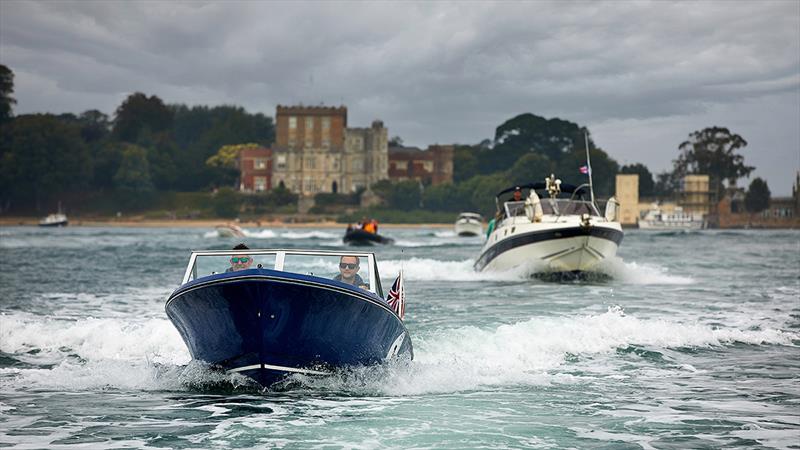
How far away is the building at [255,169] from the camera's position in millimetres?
186375

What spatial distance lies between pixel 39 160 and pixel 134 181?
16.0 meters

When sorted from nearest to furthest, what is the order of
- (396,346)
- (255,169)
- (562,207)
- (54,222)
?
(396,346)
(562,207)
(54,222)
(255,169)

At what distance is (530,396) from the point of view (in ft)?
44.4

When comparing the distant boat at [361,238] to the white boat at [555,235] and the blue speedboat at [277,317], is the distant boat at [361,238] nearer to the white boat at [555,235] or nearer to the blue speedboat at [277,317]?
the white boat at [555,235]

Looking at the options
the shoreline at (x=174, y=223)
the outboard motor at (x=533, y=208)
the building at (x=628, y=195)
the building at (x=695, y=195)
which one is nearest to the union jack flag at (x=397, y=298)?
the outboard motor at (x=533, y=208)

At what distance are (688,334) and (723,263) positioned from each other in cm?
3093

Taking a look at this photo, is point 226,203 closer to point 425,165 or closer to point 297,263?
point 425,165

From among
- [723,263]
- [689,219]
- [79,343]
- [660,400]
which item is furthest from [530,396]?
[689,219]

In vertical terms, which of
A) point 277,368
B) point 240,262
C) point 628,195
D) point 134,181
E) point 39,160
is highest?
point 39,160

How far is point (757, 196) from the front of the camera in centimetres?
18275

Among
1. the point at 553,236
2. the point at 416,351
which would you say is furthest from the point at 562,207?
the point at 416,351

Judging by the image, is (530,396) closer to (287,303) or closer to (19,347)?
(287,303)

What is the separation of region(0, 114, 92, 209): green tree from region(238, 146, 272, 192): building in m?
28.5

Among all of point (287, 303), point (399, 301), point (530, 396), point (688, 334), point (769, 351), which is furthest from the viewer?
point (688, 334)
